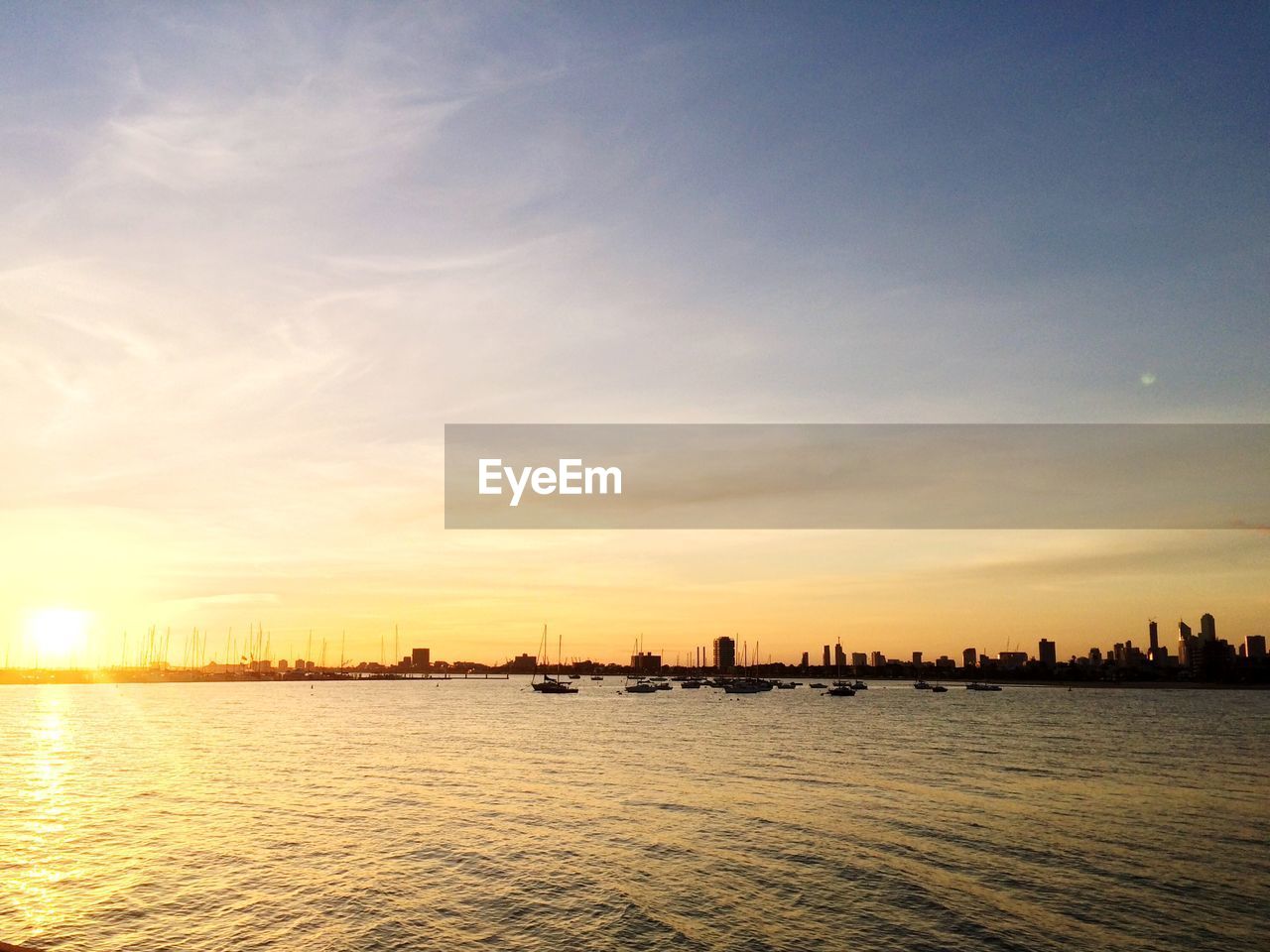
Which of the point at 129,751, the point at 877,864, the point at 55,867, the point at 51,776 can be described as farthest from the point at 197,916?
the point at 129,751

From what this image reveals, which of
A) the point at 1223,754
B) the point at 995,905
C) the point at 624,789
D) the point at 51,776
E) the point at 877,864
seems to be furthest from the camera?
the point at 1223,754

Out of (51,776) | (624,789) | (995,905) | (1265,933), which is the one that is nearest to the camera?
(1265,933)

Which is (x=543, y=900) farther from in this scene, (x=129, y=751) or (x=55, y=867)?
(x=129, y=751)

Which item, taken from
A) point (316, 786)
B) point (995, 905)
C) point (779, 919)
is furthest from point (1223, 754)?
point (316, 786)

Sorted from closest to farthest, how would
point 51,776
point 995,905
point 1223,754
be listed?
point 995,905
point 51,776
point 1223,754

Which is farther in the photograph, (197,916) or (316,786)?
(316,786)

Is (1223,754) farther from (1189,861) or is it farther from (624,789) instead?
(624,789)
